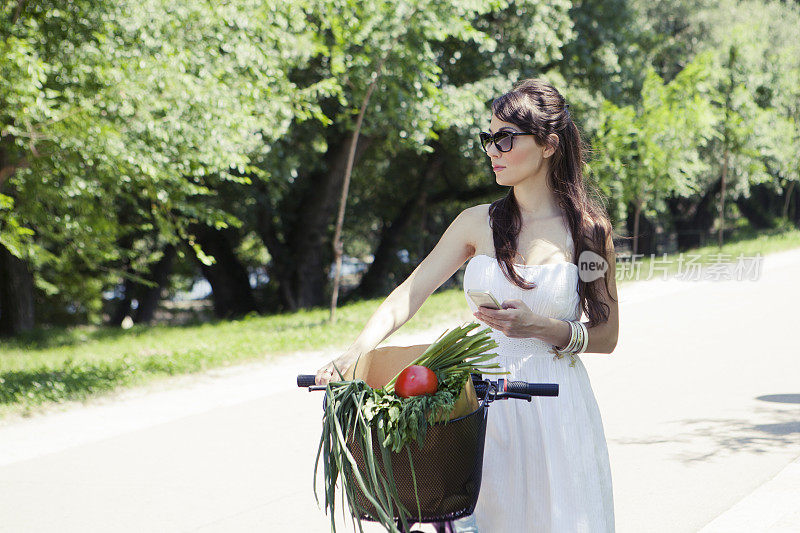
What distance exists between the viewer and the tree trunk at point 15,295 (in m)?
19.1

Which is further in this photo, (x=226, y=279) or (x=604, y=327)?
(x=226, y=279)

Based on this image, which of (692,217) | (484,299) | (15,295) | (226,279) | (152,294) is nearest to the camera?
(484,299)

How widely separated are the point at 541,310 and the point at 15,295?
18.8 m

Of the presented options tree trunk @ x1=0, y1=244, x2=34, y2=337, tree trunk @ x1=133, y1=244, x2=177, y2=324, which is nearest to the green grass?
tree trunk @ x1=0, y1=244, x2=34, y2=337

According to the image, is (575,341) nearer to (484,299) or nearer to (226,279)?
(484,299)

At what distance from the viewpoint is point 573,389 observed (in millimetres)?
2758

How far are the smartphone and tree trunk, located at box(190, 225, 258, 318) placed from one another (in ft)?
72.1

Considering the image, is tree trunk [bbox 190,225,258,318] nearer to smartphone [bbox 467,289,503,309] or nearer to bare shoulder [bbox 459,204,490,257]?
bare shoulder [bbox 459,204,490,257]

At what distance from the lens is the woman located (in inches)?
104

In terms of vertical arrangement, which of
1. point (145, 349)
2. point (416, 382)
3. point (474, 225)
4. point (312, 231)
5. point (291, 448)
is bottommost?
point (291, 448)

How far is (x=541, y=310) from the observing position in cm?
275

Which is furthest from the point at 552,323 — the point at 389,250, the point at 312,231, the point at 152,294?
the point at 152,294

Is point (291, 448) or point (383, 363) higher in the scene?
point (383, 363)

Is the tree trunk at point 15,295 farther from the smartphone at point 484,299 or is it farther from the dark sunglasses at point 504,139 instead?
the smartphone at point 484,299
